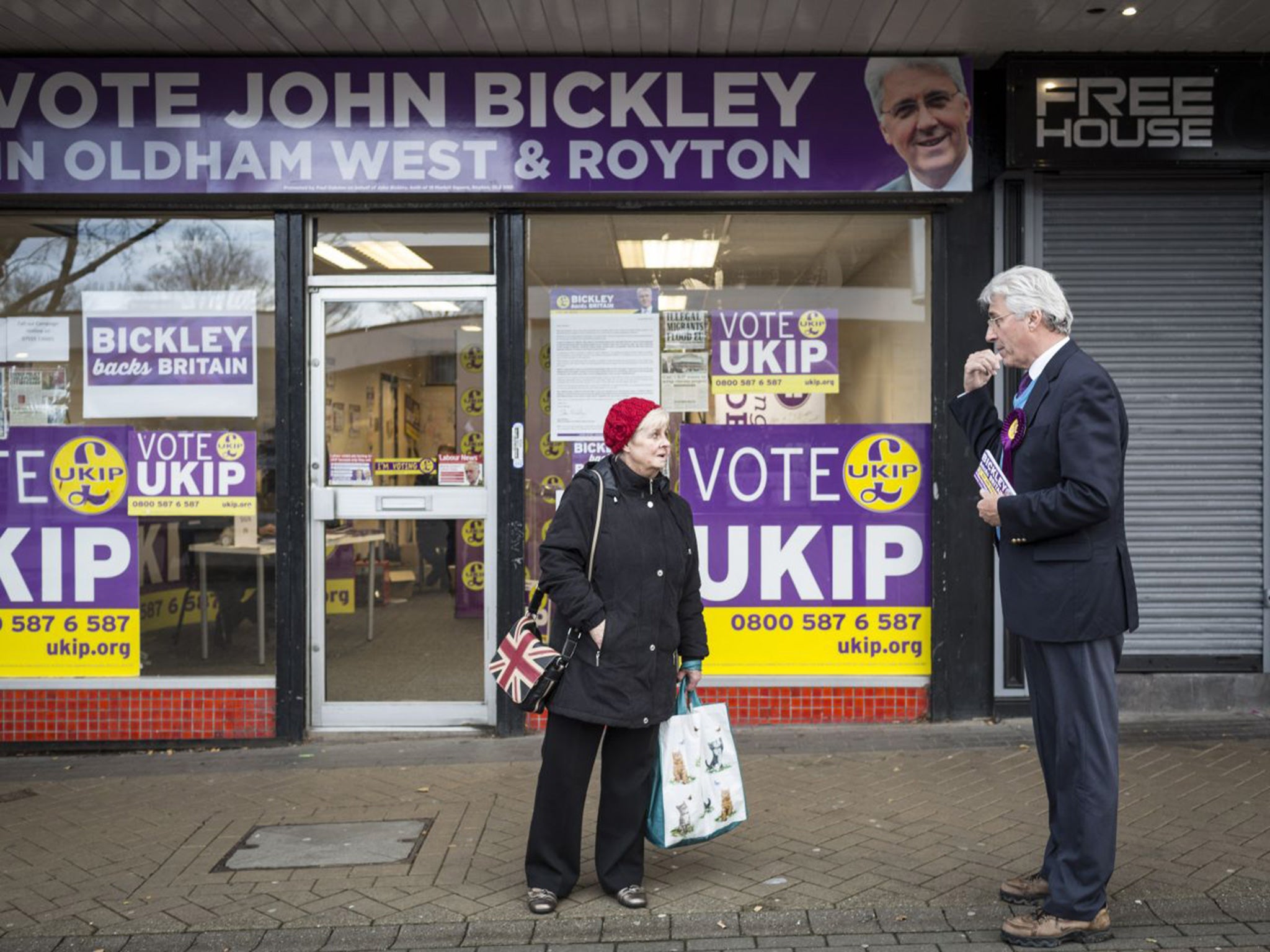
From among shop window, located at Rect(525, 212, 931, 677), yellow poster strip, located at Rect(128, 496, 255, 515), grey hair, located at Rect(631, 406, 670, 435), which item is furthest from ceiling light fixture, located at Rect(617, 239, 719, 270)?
grey hair, located at Rect(631, 406, 670, 435)

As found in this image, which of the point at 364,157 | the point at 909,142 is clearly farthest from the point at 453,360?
the point at 909,142

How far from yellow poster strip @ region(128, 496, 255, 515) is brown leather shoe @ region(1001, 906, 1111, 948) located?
4.64 m

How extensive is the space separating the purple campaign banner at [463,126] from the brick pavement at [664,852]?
10.1 ft

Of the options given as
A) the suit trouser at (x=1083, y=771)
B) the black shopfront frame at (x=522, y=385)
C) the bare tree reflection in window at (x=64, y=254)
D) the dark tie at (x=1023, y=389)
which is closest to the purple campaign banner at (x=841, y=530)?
the black shopfront frame at (x=522, y=385)

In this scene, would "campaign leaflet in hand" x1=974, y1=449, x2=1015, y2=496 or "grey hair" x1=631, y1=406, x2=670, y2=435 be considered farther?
"grey hair" x1=631, y1=406, x2=670, y2=435

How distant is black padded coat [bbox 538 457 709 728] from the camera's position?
421 cm

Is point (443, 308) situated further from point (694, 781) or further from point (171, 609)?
point (694, 781)

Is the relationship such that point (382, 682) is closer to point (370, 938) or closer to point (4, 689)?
point (4, 689)

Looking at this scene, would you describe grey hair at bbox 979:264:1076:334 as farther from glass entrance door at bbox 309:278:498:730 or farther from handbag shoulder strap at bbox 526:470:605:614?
glass entrance door at bbox 309:278:498:730

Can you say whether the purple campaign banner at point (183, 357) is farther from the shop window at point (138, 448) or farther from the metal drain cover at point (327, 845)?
the metal drain cover at point (327, 845)

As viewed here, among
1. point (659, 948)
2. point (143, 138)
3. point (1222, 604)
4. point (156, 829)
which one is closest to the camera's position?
point (659, 948)

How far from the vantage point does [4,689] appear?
6.78 meters

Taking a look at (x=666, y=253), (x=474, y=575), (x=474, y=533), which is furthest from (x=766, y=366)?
(x=474, y=575)

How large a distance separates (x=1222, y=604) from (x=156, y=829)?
230 inches
